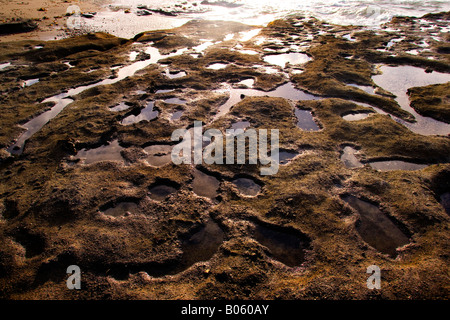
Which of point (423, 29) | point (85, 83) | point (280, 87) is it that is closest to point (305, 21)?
point (423, 29)

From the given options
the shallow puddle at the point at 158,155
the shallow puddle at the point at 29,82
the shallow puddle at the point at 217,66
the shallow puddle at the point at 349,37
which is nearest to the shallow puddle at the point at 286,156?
the shallow puddle at the point at 158,155

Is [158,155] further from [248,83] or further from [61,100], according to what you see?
[248,83]

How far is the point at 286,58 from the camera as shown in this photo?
18.2 m

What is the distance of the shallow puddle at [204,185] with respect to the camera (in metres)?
7.68

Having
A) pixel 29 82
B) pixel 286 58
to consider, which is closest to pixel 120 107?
pixel 29 82

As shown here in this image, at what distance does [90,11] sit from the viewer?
30734 millimetres

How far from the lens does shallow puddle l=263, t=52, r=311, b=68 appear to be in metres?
17.4


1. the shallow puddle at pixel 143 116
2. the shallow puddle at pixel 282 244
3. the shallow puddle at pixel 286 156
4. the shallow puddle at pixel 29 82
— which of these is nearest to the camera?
the shallow puddle at pixel 282 244

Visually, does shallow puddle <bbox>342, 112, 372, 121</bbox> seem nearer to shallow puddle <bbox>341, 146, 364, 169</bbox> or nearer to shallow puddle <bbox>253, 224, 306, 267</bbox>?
shallow puddle <bbox>341, 146, 364, 169</bbox>

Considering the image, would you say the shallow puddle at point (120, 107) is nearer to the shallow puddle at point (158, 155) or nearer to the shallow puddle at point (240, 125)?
the shallow puddle at point (158, 155)

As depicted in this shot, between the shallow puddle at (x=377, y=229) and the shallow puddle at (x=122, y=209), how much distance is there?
604 centimetres

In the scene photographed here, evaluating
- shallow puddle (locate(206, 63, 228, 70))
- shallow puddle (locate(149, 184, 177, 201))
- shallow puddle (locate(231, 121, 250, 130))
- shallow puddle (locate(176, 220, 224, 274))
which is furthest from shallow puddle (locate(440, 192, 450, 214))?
shallow puddle (locate(206, 63, 228, 70))

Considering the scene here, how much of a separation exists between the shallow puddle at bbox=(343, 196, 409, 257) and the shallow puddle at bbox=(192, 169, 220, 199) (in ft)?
12.7

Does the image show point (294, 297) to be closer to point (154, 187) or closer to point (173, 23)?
point (154, 187)
